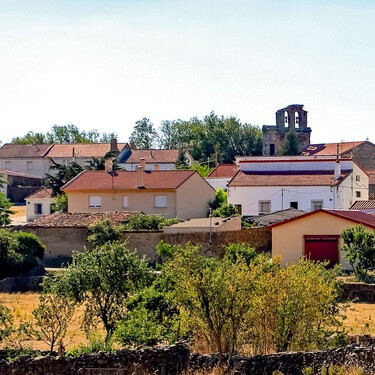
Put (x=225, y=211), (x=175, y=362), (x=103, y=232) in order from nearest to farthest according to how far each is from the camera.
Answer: (x=175, y=362) → (x=103, y=232) → (x=225, y=211)

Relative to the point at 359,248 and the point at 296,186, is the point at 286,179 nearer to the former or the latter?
the point at 296,186

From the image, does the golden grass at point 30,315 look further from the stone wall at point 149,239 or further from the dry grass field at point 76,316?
the stone wall at point 149,239

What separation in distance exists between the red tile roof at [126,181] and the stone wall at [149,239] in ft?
33.8

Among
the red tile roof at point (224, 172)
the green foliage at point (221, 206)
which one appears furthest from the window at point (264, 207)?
the red tile roof at point (224, 172)

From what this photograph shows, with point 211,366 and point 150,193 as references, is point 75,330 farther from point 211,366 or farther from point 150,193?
point 150,193

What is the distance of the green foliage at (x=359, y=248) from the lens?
138 ft

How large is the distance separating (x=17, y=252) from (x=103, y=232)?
18.2 ft

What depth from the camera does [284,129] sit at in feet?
358

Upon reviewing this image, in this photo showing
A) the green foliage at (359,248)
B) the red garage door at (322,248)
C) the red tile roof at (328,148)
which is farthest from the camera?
the red tile roof at (328,148)

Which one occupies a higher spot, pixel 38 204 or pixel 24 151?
pixel 24 151

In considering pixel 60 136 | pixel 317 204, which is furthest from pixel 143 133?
pixel 317 204

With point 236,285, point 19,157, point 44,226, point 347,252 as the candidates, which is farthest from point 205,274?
point 19,157

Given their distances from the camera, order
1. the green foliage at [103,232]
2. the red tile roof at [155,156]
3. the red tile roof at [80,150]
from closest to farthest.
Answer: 1. the green foliage at [103,232]
2. the red tile roof at [155,156]
3. the red tile roof at [80,150]

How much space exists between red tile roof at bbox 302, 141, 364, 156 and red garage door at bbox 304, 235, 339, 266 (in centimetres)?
4920
